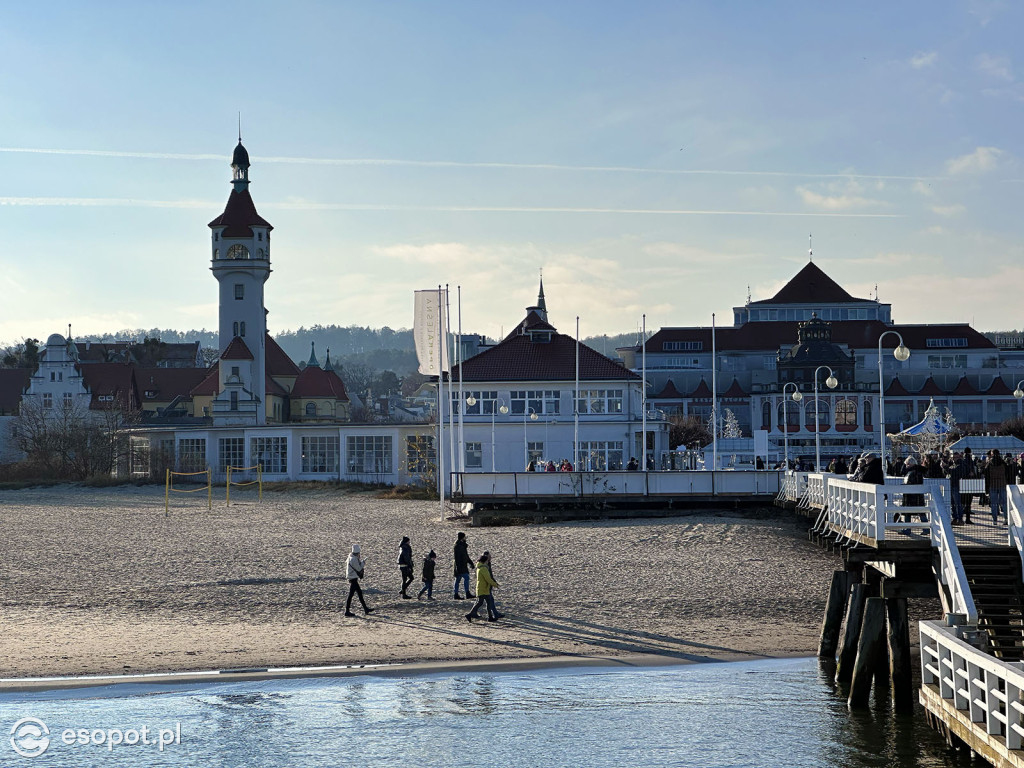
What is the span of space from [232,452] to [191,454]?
3166 mm

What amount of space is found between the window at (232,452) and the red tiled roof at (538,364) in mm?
17464

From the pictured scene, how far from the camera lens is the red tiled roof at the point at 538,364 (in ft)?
196

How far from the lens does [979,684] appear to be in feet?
42.9

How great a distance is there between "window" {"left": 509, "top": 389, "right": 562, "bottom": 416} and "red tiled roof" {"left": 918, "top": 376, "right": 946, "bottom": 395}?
70893mm

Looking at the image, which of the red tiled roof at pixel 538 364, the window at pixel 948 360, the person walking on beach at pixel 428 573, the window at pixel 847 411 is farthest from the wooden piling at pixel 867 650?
the window at pixel 948 360

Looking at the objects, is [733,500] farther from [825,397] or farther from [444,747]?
[825,397]

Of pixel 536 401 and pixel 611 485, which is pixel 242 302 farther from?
pixel 611 485

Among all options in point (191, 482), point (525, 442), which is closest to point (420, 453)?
point (525, 442)

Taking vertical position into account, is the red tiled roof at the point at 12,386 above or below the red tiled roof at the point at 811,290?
below

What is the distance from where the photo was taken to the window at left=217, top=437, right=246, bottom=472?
72.4m

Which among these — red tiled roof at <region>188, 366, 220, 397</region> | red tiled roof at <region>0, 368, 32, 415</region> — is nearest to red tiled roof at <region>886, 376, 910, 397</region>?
red tiled roof at <region>188, 366, 220, 397</region>

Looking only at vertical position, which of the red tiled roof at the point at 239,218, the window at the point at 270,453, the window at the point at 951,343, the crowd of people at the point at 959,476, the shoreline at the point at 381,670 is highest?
the red tiled roof at the point at 239,218

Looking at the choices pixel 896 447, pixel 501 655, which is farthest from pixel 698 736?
pixel 896 447

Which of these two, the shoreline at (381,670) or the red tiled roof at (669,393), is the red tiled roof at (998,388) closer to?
the red tiled roof at (669,393)
